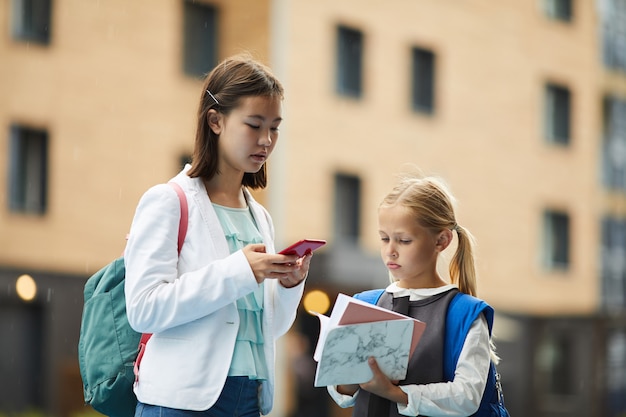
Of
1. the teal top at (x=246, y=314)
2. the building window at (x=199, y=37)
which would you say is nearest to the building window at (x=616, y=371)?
the building window at (x=199, y=37)

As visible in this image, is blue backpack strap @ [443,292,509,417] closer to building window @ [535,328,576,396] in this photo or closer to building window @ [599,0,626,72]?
building window @ [535,328,576,396]

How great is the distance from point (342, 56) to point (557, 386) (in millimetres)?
6067

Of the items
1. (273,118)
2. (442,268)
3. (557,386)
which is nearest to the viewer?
(273,118)

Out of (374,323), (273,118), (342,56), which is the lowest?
(374,323)

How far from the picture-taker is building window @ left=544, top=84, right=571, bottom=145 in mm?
15539

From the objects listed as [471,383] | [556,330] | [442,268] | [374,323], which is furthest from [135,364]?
[556,330]

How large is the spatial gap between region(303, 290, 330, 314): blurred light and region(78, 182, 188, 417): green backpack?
28.3ft

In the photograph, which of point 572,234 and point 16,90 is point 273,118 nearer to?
point 16,90

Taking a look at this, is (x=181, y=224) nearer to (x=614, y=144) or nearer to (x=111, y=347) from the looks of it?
(x=111, y=347)

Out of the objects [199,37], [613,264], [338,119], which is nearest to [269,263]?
[199,37]

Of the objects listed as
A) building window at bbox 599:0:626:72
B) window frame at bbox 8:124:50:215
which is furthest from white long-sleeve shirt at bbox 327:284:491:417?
building window at bbox 599:0:626:72

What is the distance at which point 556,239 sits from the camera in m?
15.5

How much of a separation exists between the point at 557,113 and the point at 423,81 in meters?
3.10

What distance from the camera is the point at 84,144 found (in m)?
10.6
